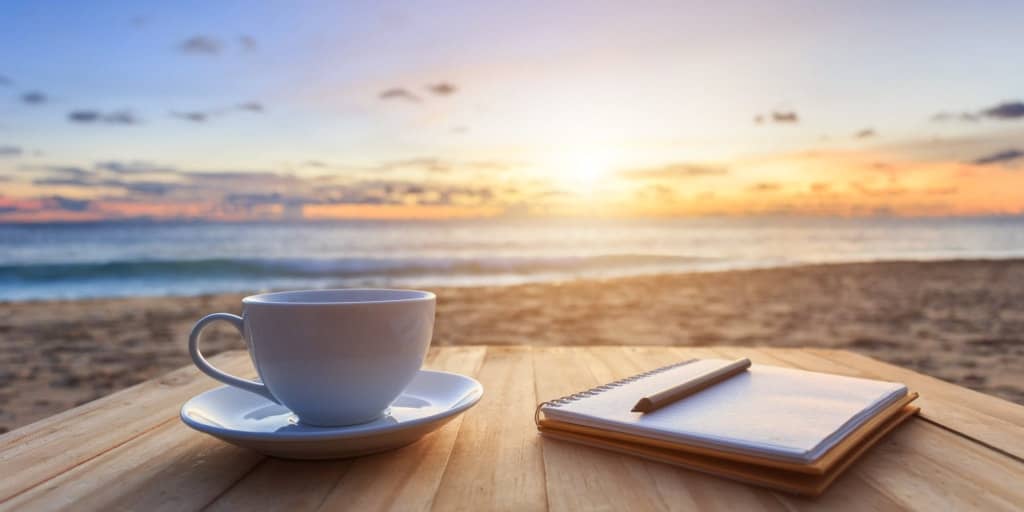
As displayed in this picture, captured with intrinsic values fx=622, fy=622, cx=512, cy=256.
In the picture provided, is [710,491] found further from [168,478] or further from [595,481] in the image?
[168,478]

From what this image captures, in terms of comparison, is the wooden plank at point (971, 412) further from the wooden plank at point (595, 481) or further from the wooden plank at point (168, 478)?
the wooden plank at point (168, 478)

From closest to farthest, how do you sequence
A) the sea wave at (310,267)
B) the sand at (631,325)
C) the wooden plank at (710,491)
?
1. the wooden plank at (710,491)
2. the sand at (631,325)
3. the sea wave at (310,267)

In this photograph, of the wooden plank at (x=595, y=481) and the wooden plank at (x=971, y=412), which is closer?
the wooden plank at (x=595, y=481)

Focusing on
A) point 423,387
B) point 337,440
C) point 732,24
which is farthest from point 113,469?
point 732,24

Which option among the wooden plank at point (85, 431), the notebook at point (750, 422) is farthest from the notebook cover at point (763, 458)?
the wooden plank at point (85, 431)

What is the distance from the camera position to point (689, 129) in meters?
8.16

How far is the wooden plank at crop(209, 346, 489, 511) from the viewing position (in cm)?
40

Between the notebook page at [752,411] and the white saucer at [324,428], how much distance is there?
0.38ft

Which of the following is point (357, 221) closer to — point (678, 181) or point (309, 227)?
point (309, 227)

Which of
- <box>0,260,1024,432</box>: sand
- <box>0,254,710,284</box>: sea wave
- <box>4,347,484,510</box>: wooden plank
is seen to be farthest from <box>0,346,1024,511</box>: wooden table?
<box>0,254,710,284</box>: sea wave

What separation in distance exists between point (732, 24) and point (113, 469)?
451 centimetres

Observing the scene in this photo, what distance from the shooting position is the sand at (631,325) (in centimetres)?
311

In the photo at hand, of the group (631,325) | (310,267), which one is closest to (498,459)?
(631,325)

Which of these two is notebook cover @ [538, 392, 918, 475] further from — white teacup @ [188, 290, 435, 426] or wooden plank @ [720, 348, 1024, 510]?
white teacup @ [188, 290, 435, 426]
